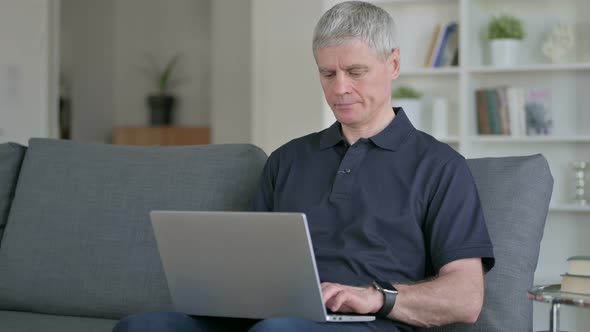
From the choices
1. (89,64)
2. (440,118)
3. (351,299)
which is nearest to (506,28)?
(440,118)

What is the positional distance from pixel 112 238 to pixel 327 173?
26.6 inches

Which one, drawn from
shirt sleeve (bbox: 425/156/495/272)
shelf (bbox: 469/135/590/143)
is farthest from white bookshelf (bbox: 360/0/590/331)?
shirt sleeve (bbox: 425/156/495/272)

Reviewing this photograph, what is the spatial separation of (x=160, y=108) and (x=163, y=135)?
0.31m

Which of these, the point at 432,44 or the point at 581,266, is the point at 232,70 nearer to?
the point at 432,44

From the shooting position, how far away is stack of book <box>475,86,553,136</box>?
14.1ft

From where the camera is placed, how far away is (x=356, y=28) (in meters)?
1.94

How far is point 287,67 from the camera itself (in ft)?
14.5

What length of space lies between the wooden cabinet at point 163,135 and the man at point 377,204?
5.88m

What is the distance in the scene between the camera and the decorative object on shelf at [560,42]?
427 centimetres

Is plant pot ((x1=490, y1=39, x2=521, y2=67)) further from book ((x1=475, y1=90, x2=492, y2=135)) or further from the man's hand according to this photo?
the man's hand

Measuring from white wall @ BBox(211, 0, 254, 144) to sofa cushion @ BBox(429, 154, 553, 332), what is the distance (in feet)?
14.5

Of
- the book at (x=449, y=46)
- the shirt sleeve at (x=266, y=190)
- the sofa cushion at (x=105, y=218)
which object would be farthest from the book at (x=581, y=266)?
the book at (x=449, y=46)

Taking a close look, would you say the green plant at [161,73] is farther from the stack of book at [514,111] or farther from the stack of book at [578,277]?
the stack of book at [578,277]

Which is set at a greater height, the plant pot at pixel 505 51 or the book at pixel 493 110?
the plant pot at pixel 505 51
